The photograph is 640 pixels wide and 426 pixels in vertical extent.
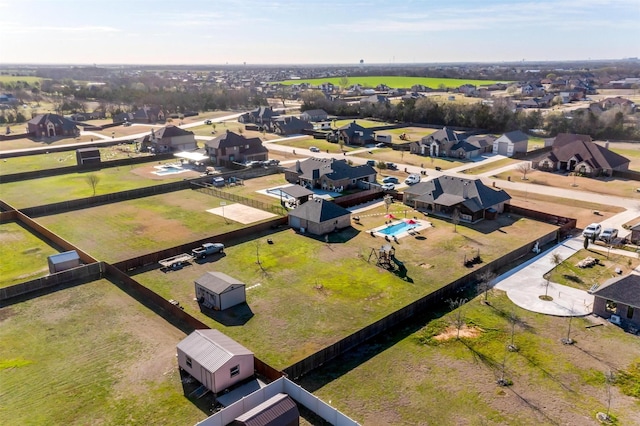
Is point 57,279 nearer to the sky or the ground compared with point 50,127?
nearer to the ground

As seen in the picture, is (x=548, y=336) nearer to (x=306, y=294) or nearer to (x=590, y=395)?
(x=590, y=395)

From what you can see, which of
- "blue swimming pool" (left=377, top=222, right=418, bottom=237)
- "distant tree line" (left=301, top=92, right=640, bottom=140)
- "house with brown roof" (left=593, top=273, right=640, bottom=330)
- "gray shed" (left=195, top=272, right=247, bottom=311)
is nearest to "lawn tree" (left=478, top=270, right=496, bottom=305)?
"house with brown roof" (left=593, top=273, right=640, bottom=330)

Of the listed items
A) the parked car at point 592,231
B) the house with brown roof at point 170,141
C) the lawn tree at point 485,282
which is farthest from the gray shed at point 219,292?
the house with brown roof at point 170,141

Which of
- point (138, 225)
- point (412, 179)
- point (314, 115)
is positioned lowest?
point (138, 225)

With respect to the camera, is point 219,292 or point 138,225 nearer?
point 219,292

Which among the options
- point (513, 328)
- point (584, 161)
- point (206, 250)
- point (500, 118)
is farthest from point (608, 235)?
point (500, 118)

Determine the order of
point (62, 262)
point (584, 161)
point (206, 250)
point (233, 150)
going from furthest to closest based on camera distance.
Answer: point (233, 150) < point (584, 161) < point (206, 250) < point (62, 262)

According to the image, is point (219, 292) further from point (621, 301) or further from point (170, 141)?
point (170, 141)
